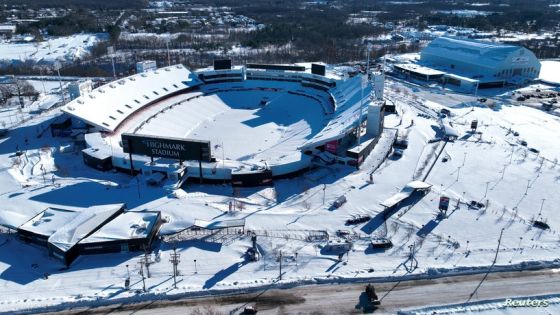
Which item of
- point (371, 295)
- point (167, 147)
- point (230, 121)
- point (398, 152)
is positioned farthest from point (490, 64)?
point (371, 295)

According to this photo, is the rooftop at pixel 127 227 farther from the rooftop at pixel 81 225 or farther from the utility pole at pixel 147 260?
the utility pole at pixel 147 260

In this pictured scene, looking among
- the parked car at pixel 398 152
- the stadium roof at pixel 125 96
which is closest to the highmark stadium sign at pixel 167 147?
the stadium roof at pixel 125 96

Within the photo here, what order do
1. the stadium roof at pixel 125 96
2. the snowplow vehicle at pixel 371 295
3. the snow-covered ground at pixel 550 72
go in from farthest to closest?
1. the snow-covered ground at pixel 550 72
2. the stadium roof at pixel 125 96
3. the snowplow vehicle at pixel 371 295

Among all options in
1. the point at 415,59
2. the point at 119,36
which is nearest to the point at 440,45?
the point at 415,59

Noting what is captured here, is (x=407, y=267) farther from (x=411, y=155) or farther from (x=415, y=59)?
(x=415, y=59)

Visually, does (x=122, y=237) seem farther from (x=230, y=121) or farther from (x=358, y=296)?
(x=230, y=121)

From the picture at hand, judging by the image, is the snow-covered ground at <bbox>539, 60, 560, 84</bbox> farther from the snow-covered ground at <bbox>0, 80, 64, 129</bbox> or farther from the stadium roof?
the snow-covered ground at <bbox>0, 80, 64, 129</bbox>
